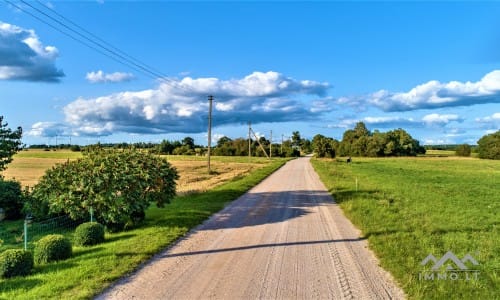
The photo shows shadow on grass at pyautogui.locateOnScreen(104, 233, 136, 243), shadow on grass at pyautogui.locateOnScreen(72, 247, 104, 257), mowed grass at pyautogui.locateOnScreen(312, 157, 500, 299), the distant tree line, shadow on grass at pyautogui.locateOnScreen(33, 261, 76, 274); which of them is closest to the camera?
mowed grass at pyautogui.locateOnScreen(312, 157, 500, 299)

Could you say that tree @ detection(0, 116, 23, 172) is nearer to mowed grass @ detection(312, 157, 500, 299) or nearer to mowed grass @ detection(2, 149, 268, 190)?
mowed grass @ detection(2, 149, 268, 190)

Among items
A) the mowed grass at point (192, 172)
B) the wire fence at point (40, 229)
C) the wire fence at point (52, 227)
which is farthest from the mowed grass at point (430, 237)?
the mowed grass at point (192, 172)

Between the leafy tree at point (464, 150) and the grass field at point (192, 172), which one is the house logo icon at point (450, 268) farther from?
the leafy tree at point (464, 150)

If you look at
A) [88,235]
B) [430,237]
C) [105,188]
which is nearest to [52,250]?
[88,235]

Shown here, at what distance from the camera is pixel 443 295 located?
18.4 feet

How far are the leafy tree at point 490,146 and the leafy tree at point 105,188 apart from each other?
109 metres

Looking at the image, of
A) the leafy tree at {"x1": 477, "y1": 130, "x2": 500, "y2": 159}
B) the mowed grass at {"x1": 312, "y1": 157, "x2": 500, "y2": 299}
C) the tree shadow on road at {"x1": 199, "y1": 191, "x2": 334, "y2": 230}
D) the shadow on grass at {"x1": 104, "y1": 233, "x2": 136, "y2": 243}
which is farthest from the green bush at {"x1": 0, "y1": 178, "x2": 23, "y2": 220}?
the leafy tree at {"x1": 477, "y1": 130, "x2": 500, "y2": 159}

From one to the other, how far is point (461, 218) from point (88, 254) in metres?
12.2

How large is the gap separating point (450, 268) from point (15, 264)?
8.09 m

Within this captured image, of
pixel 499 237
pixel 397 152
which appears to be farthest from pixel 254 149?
pixel 499 237

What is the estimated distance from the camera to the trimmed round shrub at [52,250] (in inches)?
299

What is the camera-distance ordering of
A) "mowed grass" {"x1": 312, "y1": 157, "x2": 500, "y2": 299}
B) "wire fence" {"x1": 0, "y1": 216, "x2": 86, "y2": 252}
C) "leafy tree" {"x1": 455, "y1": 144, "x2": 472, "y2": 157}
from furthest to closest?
"leafy tree" {"x1": 455, "y1": 144, "x2": 472, "y2": 157} < "wire fence" {"x1": 0, "y1": 216, "x2": 86, "y2": 252} < "mowed grass" {"x1": 312, "y1": 157, "x2": 500, "y2": 299}

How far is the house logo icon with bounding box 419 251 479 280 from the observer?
6528 millimetres

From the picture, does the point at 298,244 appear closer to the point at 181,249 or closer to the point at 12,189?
the point at 181,249
